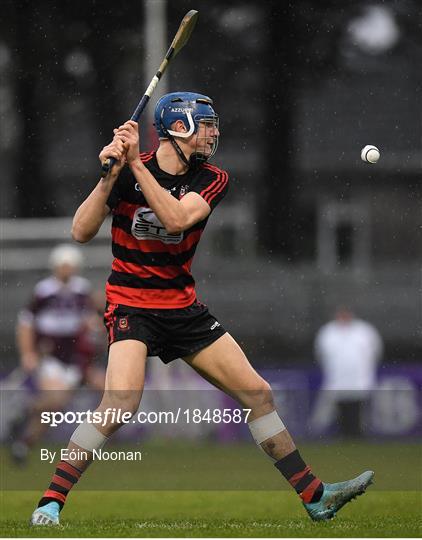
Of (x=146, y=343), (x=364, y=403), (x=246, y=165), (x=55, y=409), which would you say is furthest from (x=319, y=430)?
(x=146, y=343)

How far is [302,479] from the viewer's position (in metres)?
6.22

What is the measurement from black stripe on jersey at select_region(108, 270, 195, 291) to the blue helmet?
2.01ft

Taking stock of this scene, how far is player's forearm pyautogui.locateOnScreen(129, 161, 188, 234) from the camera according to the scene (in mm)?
5867

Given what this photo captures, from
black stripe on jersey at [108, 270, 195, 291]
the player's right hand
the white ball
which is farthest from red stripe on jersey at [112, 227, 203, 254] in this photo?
the white ball

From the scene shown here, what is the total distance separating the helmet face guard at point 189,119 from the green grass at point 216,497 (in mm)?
1580

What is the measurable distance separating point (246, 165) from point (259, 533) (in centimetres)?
1272

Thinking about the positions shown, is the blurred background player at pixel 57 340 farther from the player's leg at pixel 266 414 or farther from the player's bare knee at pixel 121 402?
the player's bare knee at pixel 121 402

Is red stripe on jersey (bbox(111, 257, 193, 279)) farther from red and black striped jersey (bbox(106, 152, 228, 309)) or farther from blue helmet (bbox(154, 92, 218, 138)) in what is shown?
blue helmet (bbox(154, 92, 218, 138))

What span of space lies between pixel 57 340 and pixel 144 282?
619 centimetres

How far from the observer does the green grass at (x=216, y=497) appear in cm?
601

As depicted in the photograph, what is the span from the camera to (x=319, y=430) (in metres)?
13.1

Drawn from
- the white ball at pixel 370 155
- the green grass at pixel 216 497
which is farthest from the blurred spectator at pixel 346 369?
the white ball at pixel 370 155

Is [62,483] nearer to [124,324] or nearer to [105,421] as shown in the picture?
[105,421]

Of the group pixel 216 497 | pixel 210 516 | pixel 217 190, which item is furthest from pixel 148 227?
pixel 216 497
